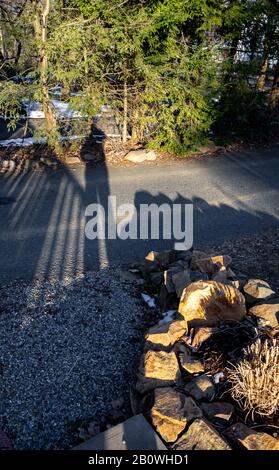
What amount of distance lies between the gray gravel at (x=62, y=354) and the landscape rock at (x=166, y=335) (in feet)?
0.98

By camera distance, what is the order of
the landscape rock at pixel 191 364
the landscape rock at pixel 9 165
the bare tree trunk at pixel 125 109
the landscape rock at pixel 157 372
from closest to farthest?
1. the landscape rock at pixel 157 372
2. the landscape rock at pixel 191 364
3. the landscape rock at pixel 9 165
4. the bare tree trunk at pixel 125 109

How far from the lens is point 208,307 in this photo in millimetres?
4418

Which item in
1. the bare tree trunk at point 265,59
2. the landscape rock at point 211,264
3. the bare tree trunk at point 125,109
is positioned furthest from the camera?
the bare tree trunk at point 265,59

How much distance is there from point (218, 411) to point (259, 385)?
0.42 m

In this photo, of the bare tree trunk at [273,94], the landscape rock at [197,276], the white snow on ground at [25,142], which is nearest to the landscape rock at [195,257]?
the landscape rock at [197,276]

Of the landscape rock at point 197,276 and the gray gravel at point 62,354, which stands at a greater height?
the landscape rock at point 197,276

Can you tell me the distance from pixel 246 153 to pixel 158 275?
8.08 meters

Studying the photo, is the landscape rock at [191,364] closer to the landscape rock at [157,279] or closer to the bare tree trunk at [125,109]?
the landscape rock at [157,279]

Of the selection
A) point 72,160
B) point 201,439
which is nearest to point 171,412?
point 201,439

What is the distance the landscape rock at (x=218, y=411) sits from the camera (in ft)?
10.8

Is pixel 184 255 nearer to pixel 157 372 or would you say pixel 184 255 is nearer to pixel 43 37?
pixel 157 372

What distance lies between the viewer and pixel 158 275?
18.0 feet

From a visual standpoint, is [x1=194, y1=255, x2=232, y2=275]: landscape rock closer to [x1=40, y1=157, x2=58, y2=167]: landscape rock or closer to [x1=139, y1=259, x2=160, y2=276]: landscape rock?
[x1=139, y1=259, x2=160, y2=276]: landscape rock
